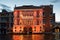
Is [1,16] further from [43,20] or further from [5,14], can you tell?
[43,20]

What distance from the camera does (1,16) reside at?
76625 mm

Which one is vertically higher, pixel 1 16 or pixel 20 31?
pixel 1 16

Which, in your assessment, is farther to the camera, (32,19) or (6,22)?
(6,22)

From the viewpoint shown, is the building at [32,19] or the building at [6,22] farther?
the building at [6,22]

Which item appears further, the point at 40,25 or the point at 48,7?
the point at 48,7

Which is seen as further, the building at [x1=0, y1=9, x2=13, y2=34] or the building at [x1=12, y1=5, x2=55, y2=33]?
the building at [x1=0, y1=9, x2=13, y2=34]

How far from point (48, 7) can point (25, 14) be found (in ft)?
28.9

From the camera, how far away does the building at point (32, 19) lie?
72688mm

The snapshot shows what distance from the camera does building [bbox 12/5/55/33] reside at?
238ft

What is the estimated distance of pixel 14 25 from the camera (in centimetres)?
7375

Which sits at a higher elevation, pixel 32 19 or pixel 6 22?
pixel 32 19

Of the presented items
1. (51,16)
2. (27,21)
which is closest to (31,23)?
(27,21)

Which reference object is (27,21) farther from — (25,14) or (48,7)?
(48,7)

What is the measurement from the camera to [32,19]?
74.2 m
